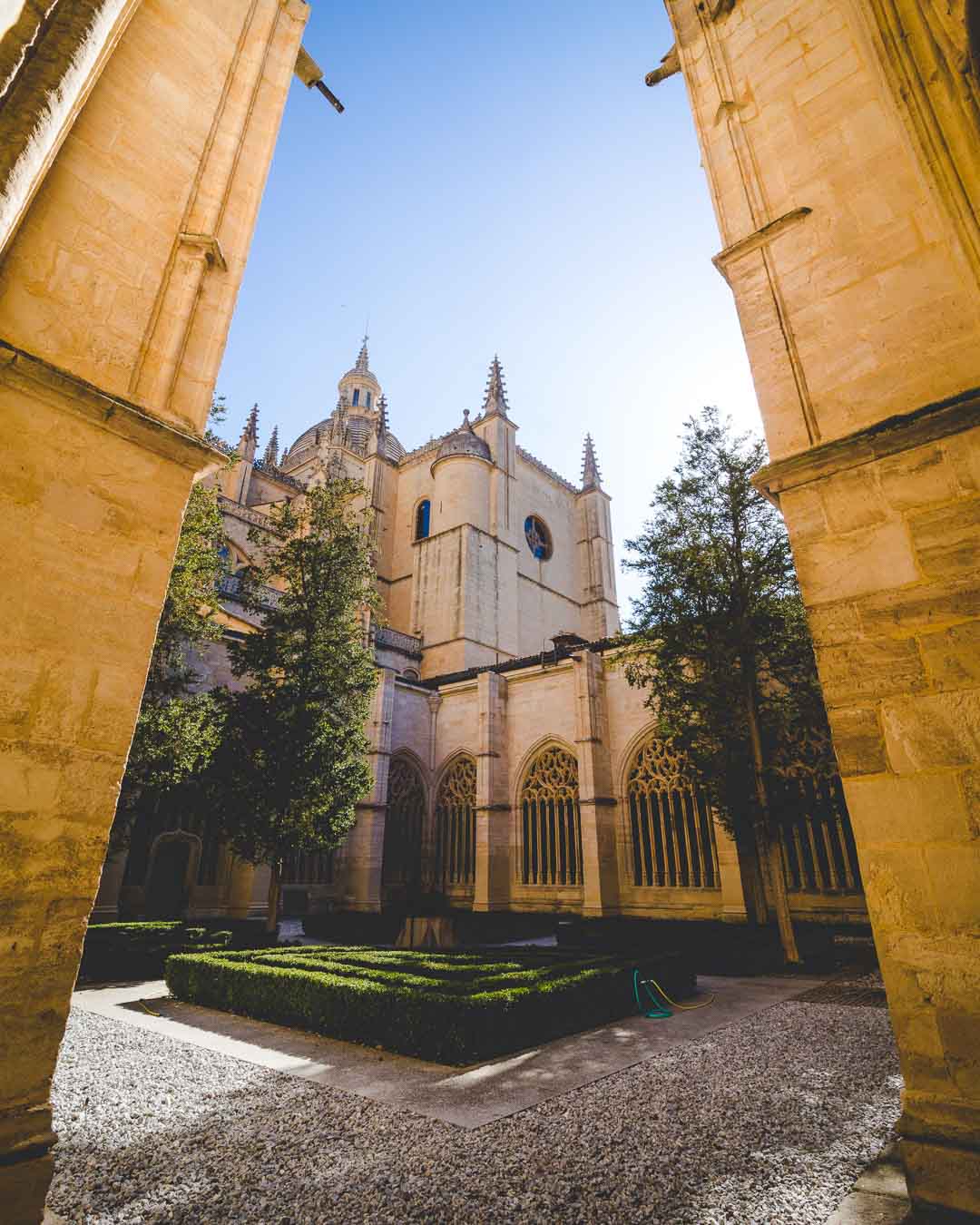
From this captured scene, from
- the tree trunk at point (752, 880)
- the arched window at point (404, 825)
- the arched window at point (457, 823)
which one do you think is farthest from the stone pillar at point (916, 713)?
the arched window at point (404, 825)

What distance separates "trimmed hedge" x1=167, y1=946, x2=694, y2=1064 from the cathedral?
418cm

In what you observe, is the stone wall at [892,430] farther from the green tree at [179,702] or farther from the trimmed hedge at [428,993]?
the green tree at [179,702]

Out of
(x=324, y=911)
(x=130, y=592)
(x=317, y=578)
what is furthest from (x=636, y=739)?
(x=130, y=592)

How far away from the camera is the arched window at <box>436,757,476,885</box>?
50.3 feet

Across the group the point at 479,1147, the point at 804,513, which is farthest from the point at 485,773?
the point at 804,513

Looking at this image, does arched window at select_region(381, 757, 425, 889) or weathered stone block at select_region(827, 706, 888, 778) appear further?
arched window at select_region(381, 757, 425, 889)

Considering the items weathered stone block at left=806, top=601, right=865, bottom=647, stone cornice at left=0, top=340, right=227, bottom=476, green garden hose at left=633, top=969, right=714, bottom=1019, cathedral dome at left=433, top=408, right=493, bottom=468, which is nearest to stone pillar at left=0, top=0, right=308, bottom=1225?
stone cornice at left=0, top=340, right=227, bottom=476

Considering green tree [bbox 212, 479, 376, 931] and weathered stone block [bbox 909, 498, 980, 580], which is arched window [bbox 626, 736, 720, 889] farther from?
weathered stone block [bbox 909, 498, 980, 580]

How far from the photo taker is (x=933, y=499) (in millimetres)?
2865

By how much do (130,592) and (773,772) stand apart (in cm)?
887

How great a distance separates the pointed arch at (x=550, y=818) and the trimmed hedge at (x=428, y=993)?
248 inches

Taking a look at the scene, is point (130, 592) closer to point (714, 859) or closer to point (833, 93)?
point (833, 93)

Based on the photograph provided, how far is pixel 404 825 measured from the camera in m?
15.9

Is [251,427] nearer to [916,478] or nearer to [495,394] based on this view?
[495,394]
